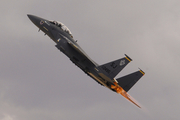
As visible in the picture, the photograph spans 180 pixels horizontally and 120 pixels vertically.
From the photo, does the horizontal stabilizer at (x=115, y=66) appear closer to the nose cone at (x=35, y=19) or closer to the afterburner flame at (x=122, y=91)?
the afterburner flame at (x=122, y=91)

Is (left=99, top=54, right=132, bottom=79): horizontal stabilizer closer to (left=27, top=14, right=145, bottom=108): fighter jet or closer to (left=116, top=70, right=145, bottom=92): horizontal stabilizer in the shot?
(left=27, top=14, right=145, bottom=108): fighter jet

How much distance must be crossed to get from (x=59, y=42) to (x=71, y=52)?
249 centimetres

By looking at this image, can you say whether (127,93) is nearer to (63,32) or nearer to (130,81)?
(130,81)

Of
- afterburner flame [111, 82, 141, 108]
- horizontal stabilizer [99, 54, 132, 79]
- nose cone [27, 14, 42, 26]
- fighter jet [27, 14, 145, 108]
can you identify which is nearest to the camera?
horizontal stabilizer [99, 54, 132, 79]

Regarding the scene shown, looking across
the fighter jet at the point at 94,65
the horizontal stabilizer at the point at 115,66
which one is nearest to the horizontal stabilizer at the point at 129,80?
the fighter jet at the point at 94,65

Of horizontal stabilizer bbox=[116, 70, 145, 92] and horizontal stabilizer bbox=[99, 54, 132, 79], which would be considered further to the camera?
horizontal stabilizer bbox=[116, 70, 145, 92]

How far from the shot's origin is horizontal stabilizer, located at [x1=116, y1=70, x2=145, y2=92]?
3647 centimetres

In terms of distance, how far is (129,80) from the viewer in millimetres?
36562

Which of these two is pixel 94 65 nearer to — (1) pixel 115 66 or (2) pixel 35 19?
(1) pixel 115 66

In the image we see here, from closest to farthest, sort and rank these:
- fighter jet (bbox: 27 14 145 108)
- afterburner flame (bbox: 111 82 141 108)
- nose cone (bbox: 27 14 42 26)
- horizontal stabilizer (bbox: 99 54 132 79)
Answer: horizontal stabilizer (bbox: 99 54 132 79)
fighter jet (bbox: 27 14 145 108)
afterburner flame (bbox: 111 82 141 108)
nose cone (bbox: 27 14 42 26)

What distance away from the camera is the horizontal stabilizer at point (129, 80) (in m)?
36.5

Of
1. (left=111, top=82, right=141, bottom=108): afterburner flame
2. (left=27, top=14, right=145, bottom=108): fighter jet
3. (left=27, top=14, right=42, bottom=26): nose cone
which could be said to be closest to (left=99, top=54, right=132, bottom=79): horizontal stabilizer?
(left=27, top=14, right=145, bottom=108): fighter jet

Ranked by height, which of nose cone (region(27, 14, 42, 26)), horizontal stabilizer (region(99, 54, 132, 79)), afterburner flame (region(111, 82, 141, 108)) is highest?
nose cone (region(27, 14, 42, 26))

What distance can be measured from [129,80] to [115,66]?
389 centimetres
